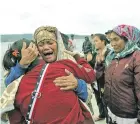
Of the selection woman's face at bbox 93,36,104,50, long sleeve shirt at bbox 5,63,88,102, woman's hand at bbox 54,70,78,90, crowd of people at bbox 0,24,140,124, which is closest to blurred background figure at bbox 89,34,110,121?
woman's face at bbox 93,36,104,50

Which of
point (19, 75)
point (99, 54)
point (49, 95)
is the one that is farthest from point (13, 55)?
point (99, 54)

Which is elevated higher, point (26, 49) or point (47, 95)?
point (26, 49)

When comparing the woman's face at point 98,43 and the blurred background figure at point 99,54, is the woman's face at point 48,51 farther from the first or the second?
the woman's face at point 98,43

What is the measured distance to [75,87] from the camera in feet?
7.52

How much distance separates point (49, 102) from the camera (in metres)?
2.22

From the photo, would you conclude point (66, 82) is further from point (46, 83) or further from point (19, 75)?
point (19, 75)

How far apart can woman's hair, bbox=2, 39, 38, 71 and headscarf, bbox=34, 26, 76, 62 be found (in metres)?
0.09

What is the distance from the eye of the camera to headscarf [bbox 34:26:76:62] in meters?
2.42

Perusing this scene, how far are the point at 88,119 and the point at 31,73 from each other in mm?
543

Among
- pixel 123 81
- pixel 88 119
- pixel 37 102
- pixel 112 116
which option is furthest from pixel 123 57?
pixel 37 102

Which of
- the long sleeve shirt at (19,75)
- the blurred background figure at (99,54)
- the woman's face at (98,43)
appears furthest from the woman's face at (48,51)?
the woman's face at (98,43)

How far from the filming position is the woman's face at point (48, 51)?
7.85 ft

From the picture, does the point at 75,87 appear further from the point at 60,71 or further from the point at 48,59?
the point at 48,59

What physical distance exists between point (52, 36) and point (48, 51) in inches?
5.6
